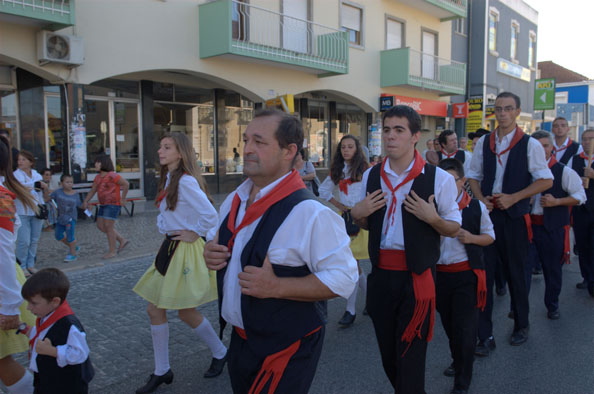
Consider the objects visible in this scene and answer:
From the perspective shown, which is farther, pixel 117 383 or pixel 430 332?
pixel 117 383

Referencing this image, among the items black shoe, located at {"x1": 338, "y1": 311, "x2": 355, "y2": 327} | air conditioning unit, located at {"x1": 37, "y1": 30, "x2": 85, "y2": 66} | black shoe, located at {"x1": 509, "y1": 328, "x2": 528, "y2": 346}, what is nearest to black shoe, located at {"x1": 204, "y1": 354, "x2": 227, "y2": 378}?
black shoe, located at {"x1": 338, "y1": 311, "x2": 355, "y2": 327}

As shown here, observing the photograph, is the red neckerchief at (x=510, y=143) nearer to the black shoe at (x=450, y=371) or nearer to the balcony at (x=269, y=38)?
the black shoe at (x=450, y=371)

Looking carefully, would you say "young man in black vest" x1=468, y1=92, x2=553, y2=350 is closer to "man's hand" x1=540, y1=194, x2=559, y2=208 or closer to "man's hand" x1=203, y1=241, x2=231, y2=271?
"man's hand" x1=540, y1=194, x2=559, y2=208

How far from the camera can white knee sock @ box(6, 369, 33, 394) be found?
300cm

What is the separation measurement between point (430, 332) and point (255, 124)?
1.70 m

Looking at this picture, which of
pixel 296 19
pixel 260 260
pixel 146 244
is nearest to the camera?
pixel 260 260

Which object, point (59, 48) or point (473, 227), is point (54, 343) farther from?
point (59, 48)

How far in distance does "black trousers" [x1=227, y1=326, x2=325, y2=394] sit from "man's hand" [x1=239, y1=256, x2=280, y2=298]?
1.06ft

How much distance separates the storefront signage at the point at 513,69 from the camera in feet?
81.6

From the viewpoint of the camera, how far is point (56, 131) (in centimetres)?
1225

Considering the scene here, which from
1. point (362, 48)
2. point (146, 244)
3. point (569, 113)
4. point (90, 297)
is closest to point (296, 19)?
point (362, 48)

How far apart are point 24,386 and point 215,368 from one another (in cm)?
134

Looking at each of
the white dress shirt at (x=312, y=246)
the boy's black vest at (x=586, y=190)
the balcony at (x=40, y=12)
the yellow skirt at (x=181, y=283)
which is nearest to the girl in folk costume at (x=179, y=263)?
the yellow skirt at (x=181, y=283)

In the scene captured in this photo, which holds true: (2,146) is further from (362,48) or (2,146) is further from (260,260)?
(362,48)
